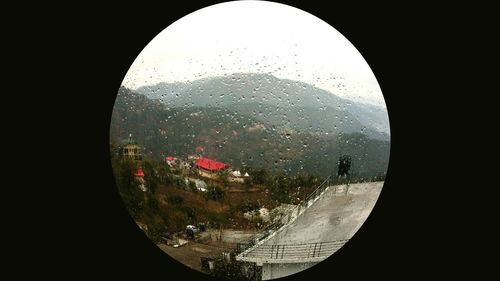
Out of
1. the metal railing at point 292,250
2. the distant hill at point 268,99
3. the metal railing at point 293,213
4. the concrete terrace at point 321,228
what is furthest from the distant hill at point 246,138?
the metal railing at point 292,250

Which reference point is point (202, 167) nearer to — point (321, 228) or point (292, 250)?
point (292, 250)

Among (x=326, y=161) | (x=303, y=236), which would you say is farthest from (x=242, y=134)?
(x=303, y=236)

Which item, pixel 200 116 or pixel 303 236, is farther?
pixel 303 236

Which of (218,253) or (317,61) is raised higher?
(317,61)

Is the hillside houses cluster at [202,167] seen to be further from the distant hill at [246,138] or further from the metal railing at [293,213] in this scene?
the metal railing at [293,213]

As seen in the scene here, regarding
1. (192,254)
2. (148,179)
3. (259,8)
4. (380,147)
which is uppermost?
(259,8)

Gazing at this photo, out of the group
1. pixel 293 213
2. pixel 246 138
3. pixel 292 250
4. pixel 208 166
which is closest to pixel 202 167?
pixel 208 166

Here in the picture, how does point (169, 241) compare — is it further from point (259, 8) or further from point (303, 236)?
point (259, 8)
